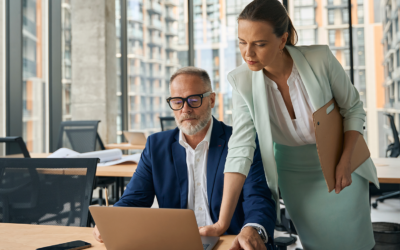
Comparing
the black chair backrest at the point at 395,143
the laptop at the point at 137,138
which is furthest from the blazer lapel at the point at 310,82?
the black chair backrest at the point at 395,143

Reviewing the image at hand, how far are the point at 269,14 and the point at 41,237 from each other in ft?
3.46

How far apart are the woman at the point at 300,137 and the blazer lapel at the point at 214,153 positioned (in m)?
0.17

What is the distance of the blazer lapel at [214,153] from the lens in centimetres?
142

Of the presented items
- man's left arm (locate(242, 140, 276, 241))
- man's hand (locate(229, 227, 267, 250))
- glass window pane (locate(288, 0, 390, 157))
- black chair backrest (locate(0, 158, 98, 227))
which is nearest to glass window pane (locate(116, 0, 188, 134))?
glass window pane (locate(288, 0, 390, 157))

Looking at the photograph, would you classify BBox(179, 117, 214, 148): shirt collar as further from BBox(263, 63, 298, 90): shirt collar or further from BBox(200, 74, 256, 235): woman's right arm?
BBox(263, 63, 298, 90): shirt collar

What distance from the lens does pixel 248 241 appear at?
977 mm

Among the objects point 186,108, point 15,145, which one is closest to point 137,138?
point 15,145

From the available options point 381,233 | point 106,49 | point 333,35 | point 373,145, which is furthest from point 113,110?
point 381,233

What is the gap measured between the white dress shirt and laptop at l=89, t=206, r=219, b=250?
561mm

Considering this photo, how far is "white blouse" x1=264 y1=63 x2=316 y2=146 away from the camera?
1.31 meters

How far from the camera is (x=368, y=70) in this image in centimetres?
492

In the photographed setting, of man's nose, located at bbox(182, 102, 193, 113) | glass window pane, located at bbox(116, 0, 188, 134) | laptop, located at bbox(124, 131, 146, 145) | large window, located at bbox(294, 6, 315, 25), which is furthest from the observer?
glass window pane, located at bbox(116, 0, 188, 134)

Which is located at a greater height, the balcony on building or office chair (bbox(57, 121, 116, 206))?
the balcony on building

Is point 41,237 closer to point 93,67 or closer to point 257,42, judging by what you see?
point 257,42
